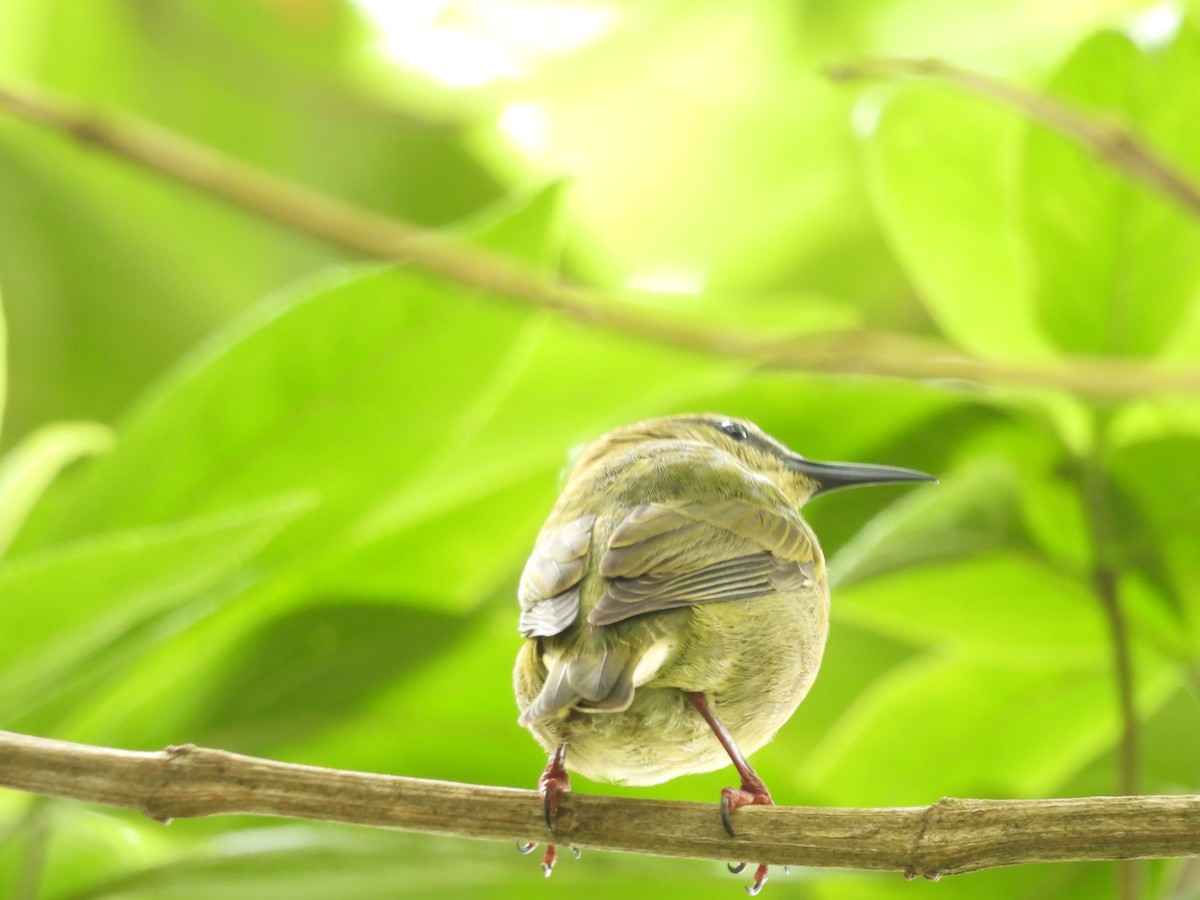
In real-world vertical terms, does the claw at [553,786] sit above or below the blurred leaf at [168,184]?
below

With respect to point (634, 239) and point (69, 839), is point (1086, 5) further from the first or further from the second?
point (69, 839)

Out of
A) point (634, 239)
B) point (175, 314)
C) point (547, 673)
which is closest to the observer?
point (547, 673)

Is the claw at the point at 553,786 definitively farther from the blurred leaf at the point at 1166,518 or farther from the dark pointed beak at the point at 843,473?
the blurred leaf at the point at 1166,518

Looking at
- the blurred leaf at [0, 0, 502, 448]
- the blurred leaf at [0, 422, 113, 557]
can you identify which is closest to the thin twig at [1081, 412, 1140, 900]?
the blurred leaf at [0, 422, 113, 557]

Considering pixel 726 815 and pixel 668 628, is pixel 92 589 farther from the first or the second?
pixel 726 815

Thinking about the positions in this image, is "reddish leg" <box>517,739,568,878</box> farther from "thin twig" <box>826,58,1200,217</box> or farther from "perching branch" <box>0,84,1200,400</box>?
"thin twig" <box>826,58,1200,217</box>

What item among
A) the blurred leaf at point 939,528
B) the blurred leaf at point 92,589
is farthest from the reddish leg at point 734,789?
the blurred leaf at point 92,589

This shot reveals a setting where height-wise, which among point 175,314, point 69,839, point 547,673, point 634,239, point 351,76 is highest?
point 351,76

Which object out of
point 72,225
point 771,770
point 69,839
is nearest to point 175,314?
point 72,225
